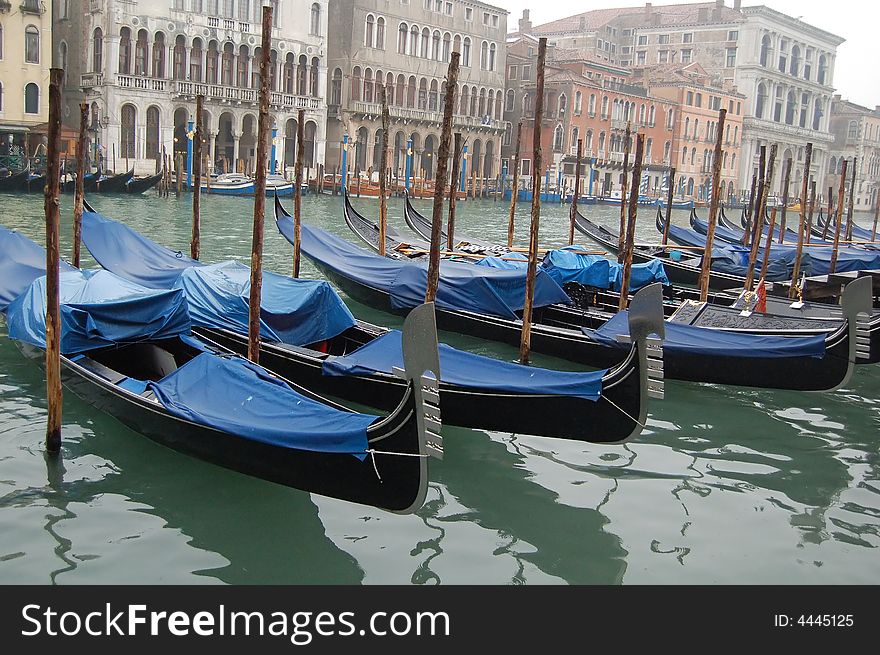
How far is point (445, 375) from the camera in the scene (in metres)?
4.44

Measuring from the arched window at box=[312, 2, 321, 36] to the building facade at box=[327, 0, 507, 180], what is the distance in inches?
59.3

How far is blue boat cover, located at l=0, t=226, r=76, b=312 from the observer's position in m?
5.80

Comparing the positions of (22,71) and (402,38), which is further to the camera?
(402,38)

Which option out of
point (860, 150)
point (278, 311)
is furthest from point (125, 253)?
point (860, 150)

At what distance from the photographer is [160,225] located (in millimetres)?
14430

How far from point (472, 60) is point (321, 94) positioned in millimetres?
6911

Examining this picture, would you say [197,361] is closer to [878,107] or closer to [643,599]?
[643,599]

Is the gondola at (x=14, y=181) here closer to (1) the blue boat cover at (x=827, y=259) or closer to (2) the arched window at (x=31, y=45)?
(2) the arched window at (x=31, y=45)

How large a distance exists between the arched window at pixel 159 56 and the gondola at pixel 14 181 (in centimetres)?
611

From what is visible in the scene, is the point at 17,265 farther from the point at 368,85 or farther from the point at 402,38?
the point at 402,38

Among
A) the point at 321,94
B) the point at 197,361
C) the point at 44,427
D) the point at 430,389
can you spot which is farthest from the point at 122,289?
the point at 321,94

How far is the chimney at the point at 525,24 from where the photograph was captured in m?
41.8

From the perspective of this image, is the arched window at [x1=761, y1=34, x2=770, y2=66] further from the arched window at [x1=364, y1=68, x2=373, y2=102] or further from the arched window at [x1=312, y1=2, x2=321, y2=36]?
the arched window at [x1=312, y1=2, x2=321, y2=36]

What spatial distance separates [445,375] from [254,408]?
103cm
